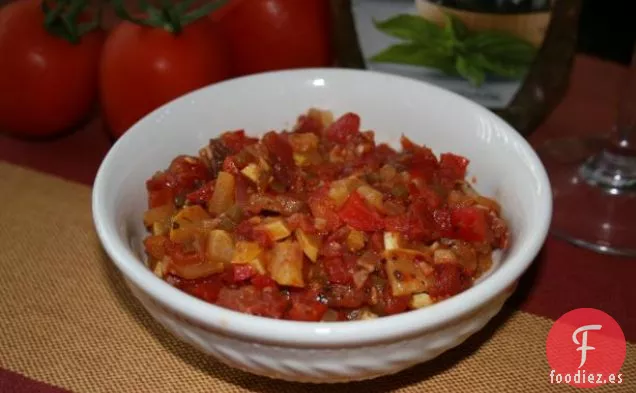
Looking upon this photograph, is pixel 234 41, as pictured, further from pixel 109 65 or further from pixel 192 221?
pixel 192 221

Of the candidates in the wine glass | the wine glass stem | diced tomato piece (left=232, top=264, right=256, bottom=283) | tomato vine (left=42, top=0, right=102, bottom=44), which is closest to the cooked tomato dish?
diced tomato piece (left=232, top=264, right=256, bottom=283)

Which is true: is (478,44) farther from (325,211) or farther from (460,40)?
(325,211)

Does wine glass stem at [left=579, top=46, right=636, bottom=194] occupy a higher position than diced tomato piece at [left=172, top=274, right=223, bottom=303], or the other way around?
diced tomato piece at [left=172, top=274, right=223, bottom=303]

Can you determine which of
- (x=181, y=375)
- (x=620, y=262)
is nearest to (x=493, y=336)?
(x=620, y=262)

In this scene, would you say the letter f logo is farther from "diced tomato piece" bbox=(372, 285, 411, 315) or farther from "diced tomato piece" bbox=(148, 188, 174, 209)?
"diced tomato piece" bbox=(148, 188, 174, 209)

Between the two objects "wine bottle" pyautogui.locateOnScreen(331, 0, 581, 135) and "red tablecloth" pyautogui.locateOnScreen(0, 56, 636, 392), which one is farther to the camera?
"wine bottle" pyautogui.locateOnScreen(331, 0, 581, 135)

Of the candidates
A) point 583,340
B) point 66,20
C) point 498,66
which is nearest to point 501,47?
point 498,66

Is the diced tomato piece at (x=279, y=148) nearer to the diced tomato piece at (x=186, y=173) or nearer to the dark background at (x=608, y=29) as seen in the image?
the diced tomato piece at (x=186, y=173)
